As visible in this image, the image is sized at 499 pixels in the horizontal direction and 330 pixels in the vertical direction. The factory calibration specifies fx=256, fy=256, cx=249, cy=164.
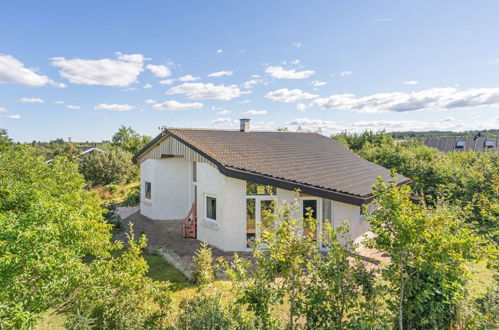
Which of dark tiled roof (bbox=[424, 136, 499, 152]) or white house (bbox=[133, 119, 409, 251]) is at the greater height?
dark tiled roof (bbox=[424, 136, 499, 152])

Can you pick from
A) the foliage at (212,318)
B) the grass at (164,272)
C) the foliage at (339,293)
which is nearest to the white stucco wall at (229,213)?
the grass at (164,272)

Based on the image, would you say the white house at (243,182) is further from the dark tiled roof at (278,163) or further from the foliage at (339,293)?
the foliage at (339,293)

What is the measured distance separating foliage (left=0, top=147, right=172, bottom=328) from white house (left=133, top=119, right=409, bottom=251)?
413 cm

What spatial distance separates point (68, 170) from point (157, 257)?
495cm

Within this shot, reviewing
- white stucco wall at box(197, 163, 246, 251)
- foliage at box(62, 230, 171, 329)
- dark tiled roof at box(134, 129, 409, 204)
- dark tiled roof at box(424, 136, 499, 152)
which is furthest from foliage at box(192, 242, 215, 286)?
dark tiled roof at box(424, 136, 499, 152)

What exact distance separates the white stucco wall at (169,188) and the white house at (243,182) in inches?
2.4

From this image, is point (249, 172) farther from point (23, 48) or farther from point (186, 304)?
point (23, 48)

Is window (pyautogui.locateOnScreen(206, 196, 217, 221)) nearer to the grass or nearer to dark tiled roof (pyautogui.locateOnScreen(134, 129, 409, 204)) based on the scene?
dark tiled roof (pyautogui.locateOnScreen(134, 129, 409, 204))

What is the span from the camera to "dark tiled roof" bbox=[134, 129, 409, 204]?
10.1 m

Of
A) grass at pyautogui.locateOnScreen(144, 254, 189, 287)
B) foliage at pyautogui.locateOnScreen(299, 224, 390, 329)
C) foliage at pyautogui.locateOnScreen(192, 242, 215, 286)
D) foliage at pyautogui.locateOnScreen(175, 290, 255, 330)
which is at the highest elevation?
foliage at pyautogui.locateOnScreen(299, 224, 390, 329)

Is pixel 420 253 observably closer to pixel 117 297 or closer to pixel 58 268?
pixel 58 268

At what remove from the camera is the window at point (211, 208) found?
12.1 meters

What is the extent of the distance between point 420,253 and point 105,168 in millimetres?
31955

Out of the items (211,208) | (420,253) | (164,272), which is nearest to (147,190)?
(211,208)
